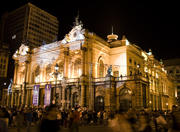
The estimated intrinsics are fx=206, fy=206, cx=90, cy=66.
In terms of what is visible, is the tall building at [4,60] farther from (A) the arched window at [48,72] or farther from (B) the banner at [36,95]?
(B) the banner at [36,95]

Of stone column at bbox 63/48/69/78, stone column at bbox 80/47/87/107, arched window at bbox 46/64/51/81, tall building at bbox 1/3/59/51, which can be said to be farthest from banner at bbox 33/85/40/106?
tall building at bbox 1/3/59/51

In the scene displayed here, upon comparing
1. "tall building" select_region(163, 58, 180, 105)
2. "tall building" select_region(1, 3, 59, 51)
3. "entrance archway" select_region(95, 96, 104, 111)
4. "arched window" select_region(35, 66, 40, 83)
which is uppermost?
"tall building" select_region(1, 3, 59, 51)

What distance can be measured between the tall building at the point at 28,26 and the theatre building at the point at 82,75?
35.1 m

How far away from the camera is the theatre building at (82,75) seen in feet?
124

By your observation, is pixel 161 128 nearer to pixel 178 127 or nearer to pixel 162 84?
pixel 178 127

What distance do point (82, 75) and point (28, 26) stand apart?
57.2 m

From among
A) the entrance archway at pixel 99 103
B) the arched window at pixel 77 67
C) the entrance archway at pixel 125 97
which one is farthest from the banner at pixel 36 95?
the entrance archway at pixel 125 97

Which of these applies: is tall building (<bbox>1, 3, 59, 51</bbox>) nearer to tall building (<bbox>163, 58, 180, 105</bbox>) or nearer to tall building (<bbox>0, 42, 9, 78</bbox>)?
tall building (<bbox>0, 42, 9, 78</bbox>)

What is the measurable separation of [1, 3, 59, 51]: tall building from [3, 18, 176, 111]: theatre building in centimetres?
3508

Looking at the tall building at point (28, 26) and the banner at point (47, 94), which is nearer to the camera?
the banner at point (47, 94)

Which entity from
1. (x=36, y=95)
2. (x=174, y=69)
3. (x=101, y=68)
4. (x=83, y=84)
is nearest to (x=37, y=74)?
(x=36, y=95)

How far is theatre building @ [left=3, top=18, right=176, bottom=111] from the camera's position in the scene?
37.9 metres

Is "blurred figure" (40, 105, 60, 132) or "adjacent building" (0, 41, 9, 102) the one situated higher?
"adjacent building" (0, 41, 9, 102)

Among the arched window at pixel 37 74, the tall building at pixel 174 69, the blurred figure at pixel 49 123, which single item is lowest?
the blurred figure at pixel 49 123
